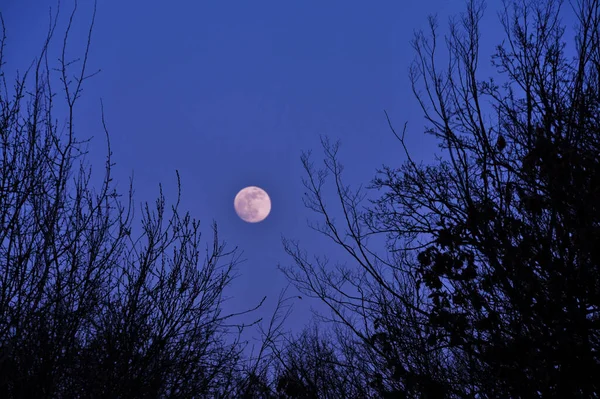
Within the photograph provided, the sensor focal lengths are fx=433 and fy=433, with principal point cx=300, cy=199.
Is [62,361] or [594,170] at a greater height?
[594,170]

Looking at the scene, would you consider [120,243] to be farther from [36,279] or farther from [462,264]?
[462,264]

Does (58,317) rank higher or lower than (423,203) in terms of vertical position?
lower

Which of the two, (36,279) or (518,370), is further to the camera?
(518,370)

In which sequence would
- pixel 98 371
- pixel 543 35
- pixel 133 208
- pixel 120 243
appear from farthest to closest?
pixel 543 35 → pixel 133 208 → pixel 120 243 → pixel 98 371

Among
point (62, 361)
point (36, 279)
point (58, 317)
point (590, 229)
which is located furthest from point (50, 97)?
point (590, 229)

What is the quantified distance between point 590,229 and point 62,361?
13.1 feet

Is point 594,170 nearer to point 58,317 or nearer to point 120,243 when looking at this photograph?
point 120,243

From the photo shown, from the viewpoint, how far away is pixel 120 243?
374 centimetres

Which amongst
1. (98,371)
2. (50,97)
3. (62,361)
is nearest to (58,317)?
(62,361)

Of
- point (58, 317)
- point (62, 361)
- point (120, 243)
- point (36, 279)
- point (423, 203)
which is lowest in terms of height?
point (62, 361)

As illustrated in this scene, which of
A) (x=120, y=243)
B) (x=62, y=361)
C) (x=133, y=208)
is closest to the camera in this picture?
(x=62, y=361)

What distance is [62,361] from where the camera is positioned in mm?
3148

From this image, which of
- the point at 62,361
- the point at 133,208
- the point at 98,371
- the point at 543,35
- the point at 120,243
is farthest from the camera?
the point at 543,35

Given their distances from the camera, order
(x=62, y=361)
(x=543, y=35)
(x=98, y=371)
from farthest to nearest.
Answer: (x=543, y=35)
(x=98, y=371)
(x=62, y=361)
